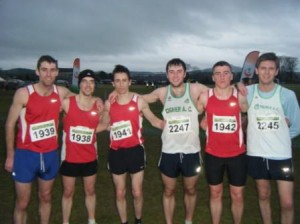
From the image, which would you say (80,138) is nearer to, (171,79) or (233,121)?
(171,79)

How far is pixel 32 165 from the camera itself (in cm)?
471

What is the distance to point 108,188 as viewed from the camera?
304 inches

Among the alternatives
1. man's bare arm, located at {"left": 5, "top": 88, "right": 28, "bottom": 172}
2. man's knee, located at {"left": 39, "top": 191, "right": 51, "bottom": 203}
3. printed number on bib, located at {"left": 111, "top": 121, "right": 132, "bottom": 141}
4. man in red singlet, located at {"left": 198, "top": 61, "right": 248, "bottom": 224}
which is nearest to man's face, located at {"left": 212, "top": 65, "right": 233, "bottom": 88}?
man in red singlet, located at {"left": 198, "top": 61, "right": 248, "bottom": 224}

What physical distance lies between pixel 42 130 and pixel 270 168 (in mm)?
3136

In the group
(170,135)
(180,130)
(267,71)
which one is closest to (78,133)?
(170,135)

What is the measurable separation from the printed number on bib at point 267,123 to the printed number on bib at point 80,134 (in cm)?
237

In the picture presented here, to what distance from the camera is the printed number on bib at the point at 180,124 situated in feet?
16.6

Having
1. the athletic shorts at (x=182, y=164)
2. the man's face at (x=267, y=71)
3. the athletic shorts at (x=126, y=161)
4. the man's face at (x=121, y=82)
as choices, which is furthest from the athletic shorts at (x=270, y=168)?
the man's face at (x=121, y=82)

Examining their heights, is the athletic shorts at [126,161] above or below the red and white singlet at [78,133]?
below

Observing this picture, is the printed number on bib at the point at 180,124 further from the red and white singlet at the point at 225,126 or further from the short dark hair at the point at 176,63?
the short dark hair at the point at 176,63

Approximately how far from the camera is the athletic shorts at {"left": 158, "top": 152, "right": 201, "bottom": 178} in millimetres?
5090

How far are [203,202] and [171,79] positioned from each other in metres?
2.97

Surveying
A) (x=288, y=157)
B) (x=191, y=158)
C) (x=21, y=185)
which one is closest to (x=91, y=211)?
(x=21, y=185)

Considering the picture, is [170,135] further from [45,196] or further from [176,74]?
[45,196]
